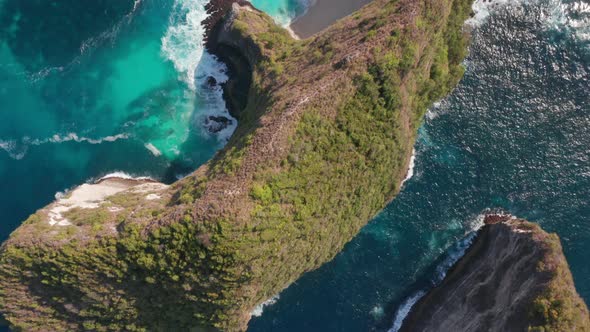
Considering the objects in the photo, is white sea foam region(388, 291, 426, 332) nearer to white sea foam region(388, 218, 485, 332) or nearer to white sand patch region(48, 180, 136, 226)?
white sea foam region(388, 218, 485, 332)

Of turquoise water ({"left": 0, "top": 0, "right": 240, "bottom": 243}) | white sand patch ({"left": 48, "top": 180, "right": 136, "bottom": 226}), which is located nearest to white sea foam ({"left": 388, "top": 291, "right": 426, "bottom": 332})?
turquoise water ({"left": 0, "top": 0, "right": 240, "bottom": 243})

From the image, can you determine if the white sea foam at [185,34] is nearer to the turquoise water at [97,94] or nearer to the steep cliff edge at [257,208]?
the turquoise water at [97,94]

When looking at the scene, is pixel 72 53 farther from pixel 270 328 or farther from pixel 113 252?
pixel 270 328

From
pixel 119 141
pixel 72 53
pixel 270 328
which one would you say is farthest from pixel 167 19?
pixel 270 328

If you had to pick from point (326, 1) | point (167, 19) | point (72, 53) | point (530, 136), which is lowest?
point (530, 136)

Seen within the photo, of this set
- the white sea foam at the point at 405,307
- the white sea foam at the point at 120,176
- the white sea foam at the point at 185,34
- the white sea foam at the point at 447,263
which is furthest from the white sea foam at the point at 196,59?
the white sea foam at the point at 447,263

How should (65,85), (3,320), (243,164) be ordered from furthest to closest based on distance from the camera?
(65,85), (3,320), (243,164)
